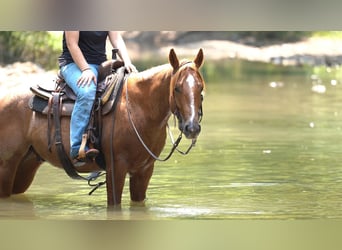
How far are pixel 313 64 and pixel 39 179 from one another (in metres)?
9.76

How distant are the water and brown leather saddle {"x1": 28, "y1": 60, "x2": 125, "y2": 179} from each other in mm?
382

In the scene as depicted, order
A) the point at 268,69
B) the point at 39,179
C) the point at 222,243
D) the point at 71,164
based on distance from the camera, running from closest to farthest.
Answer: the point at 222,243 → the point at 71,164 → the point at 39,179 → the point at 268,69

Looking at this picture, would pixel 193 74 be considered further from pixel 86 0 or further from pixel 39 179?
pixel 39 179

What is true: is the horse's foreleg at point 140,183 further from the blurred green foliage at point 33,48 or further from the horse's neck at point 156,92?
the blurred green foliage at point 33,48

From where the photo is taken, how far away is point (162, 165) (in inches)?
295

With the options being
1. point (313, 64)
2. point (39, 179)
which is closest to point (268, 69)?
point (313, 64)

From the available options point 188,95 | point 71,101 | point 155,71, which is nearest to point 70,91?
point 71,101

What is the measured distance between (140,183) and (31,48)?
7.84 metres

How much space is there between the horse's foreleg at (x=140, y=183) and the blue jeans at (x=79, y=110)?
0.43 meters

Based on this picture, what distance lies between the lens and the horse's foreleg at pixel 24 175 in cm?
603

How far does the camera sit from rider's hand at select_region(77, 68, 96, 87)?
17.4ft

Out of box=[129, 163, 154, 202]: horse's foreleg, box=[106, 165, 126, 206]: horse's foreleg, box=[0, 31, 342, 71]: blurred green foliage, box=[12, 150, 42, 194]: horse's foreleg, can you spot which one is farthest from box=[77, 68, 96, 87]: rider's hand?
box=[0, 31, 342, 71]: blurred green foliage

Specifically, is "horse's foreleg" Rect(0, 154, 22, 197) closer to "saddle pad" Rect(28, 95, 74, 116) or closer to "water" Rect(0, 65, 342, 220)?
"water" Rect(0, 65, 342, 220)

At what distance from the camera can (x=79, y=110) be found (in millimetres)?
5281
